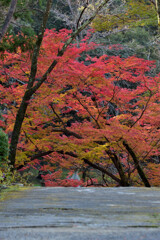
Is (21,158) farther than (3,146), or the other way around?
(21,158)

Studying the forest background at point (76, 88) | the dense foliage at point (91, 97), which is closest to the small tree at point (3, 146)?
the forest background at point (76, 88)

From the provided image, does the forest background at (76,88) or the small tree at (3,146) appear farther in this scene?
the forest background at (76,88)

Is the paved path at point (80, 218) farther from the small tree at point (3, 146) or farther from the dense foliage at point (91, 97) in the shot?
the dense foliage at point (91, 97)

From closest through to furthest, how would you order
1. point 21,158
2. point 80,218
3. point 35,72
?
1. point 80,218
2. point 35,72
3. point 21,158

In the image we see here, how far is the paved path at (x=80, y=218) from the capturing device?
57.2 inches

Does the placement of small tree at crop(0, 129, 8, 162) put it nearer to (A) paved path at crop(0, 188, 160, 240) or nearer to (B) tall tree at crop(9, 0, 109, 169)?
(B) tall tree at crop(9, 0, 109, 169)

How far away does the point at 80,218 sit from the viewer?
1898mm

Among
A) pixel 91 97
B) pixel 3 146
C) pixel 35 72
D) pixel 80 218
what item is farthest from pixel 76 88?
pixel 80 218

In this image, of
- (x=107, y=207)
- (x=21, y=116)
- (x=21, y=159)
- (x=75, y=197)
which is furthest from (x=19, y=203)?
(x=21, y=159)

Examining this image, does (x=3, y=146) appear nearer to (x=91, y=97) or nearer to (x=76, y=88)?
(x=76, y=88)

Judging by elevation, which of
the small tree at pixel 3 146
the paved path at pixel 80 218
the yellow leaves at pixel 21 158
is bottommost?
the yellow leaves at pixel 21 158

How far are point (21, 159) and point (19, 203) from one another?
18.0 ft

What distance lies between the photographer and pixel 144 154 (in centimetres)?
838

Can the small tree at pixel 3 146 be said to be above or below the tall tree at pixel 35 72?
below
